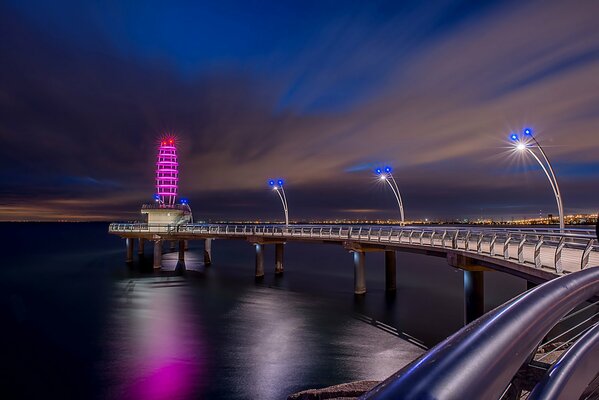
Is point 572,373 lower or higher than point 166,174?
lower

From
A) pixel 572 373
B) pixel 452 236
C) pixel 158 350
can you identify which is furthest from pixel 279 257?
pixel 572 373

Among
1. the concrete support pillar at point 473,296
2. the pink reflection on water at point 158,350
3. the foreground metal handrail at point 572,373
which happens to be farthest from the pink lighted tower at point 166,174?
the foreground metal handrail at point 572,373

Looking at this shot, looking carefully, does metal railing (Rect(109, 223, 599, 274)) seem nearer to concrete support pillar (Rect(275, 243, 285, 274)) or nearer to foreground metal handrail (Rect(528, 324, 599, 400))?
concrete support pillar (Rect(275, 243, 285, 274))

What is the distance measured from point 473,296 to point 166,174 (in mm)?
57383

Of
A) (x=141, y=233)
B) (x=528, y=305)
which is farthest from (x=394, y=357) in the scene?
(x=141, y=233)

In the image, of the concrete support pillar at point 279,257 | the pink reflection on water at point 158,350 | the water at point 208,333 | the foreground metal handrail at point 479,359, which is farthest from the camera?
the concrete support pillar at point 279,257

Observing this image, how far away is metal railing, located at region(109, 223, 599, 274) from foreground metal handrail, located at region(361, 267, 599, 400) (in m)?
10.5

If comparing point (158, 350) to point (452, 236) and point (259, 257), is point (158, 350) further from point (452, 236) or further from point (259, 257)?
point (259, 257)

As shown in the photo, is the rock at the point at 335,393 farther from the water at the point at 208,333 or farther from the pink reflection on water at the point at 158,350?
the pink reflection on water at the point at 158,350

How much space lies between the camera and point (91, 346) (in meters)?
19.8

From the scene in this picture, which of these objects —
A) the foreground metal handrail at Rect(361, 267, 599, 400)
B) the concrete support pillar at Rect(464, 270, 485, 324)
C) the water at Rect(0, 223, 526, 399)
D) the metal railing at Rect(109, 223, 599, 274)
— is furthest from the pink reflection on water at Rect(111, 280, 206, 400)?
the foreground metal handrail at Rect(361, 267, 599, 400)

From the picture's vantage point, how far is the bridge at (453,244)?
12.4 metres

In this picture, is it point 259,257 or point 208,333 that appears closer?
point 208,333

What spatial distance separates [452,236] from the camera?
20.4 m
